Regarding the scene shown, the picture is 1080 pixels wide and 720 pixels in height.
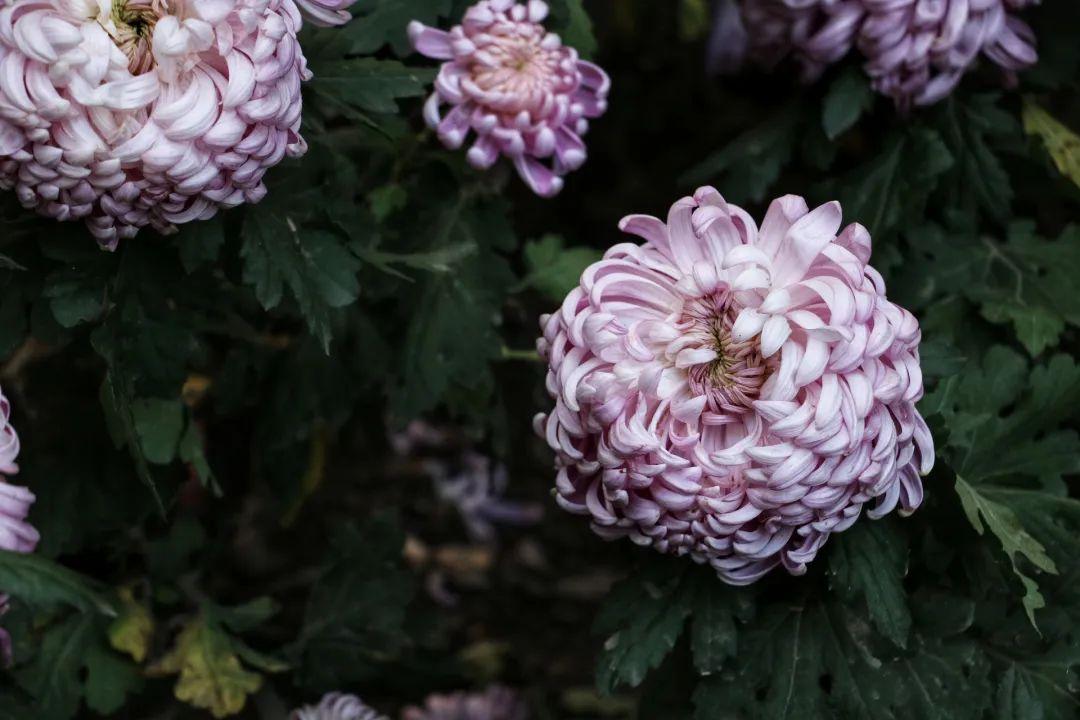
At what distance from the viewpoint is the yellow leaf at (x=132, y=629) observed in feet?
5.32

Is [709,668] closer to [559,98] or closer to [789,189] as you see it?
[559,98]

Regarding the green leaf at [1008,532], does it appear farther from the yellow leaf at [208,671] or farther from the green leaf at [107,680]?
the green leaf at [107,680]

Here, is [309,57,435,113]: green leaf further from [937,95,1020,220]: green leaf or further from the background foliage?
[937,95,1020,220]: green leaf

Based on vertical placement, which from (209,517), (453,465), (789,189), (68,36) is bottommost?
(453,465)

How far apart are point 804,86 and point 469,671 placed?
1111mm

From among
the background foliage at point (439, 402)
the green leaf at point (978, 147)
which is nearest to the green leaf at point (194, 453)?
the background foliage at point (439, 402)

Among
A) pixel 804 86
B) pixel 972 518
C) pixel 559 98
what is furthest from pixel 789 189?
pixel 972 518

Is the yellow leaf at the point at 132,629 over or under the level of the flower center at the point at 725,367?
under

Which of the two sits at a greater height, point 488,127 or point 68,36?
point 68,36

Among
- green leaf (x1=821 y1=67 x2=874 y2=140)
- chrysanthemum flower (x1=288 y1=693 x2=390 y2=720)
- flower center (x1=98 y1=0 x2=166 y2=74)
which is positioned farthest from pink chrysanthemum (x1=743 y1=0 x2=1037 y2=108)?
chrysanthemum flower (x1=288 y1=693 x2=390 y2=720)

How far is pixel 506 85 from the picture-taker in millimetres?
1394

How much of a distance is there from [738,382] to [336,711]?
77 cm

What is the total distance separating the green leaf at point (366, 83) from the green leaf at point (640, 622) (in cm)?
56

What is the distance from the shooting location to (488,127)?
4.62 feet
